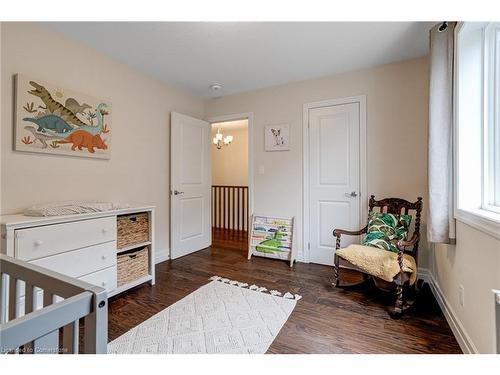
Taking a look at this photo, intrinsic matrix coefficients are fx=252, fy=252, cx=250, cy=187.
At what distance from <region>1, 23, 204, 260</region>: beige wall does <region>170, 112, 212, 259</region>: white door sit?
0.10 meters

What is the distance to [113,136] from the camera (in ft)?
8.51

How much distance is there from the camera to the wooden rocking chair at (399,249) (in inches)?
75.5

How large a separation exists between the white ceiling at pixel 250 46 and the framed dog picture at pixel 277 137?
2.03 ft

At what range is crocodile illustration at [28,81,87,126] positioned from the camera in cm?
198

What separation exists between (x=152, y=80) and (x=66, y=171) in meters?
1.48

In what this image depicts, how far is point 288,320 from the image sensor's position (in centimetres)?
184

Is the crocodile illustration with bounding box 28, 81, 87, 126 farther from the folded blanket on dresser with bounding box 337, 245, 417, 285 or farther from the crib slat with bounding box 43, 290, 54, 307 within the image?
the folded blanket on dresser with bounding box 337, 245, 417, 285

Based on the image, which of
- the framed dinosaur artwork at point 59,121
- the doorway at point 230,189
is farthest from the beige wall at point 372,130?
the framed dinosaur artwork at point 59,121

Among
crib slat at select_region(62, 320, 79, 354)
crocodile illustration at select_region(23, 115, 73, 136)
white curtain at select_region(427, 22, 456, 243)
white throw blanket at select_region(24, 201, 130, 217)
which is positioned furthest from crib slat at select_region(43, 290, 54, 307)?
white curtain at select_region(427, 22, 456, 243)

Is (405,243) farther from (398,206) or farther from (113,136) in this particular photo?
(113,136)

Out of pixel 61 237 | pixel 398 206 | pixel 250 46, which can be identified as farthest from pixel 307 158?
pixel 61 237

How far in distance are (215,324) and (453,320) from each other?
162 centimetres
